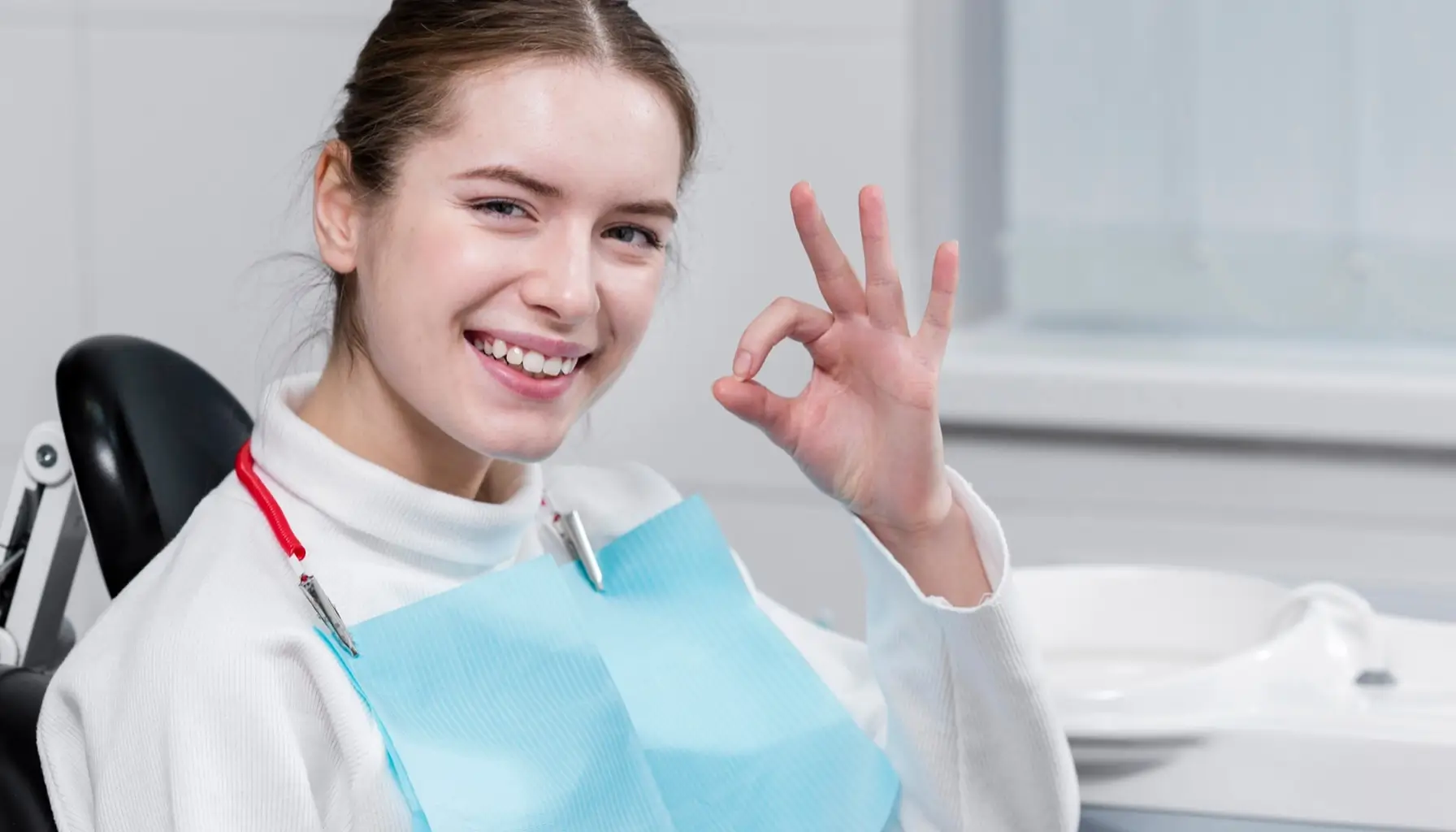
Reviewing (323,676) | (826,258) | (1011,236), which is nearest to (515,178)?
(826,258)

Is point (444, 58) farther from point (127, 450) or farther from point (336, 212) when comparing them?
point (127, 450)

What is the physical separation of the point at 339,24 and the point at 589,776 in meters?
1.33

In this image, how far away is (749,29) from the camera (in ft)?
6.44


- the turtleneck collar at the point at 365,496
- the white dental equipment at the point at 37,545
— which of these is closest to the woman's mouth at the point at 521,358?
the turtleneck collar at the point at 365,496

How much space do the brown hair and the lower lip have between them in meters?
0.12

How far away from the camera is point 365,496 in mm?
1033

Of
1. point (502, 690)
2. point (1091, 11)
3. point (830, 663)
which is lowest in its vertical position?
point (830, 663)

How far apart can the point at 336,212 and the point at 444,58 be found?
13cm

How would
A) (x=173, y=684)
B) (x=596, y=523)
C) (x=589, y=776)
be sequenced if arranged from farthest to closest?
(x=596, y=523)
(x=589, y=776)
(x=173, y=684)

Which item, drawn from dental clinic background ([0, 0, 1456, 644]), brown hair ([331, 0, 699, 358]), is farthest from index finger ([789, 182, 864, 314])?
dental clinic background ([0, 0, 1456, 644])

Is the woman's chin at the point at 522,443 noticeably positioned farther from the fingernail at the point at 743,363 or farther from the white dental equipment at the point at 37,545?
the white dental equipment at the point at 37,545

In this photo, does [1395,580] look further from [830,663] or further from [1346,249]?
[830,663]

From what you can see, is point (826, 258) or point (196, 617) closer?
point (196, 617)

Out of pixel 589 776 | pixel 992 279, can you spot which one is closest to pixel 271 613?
pixel 589 776
